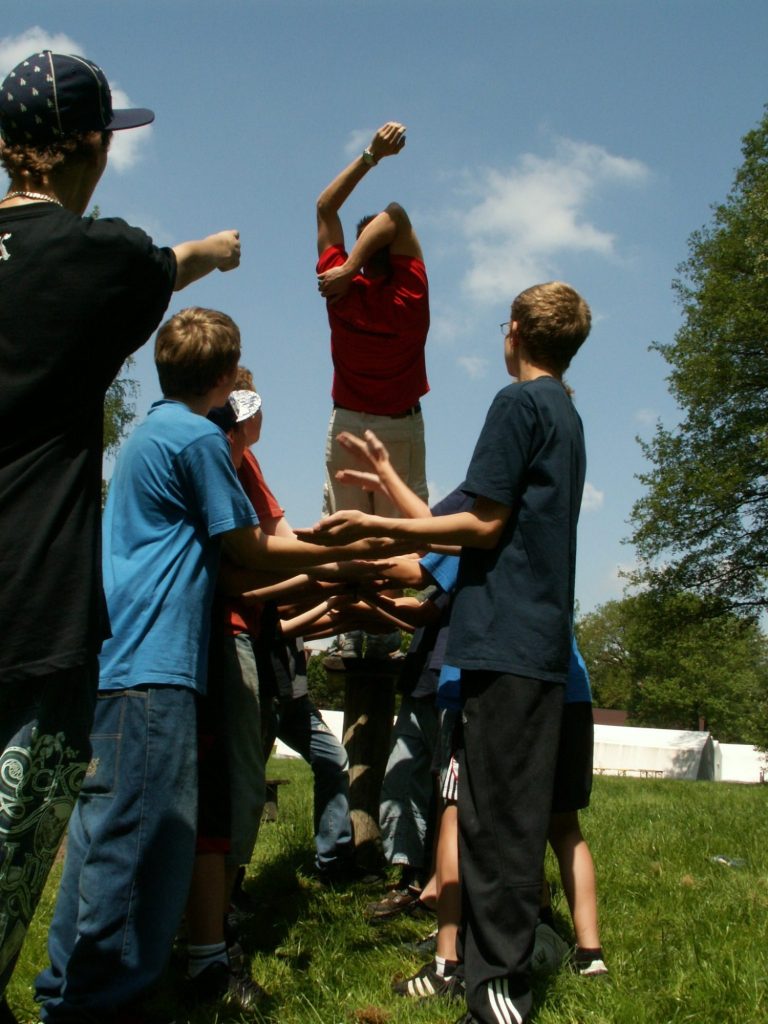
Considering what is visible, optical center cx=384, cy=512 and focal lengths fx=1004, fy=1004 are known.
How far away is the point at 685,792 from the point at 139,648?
10823 mm

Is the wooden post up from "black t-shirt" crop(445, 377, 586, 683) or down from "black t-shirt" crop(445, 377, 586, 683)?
down

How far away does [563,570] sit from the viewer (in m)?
3.18

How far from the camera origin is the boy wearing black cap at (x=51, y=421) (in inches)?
82.0

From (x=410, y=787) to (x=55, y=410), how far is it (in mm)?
3280

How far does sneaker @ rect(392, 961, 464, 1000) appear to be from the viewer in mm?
3316

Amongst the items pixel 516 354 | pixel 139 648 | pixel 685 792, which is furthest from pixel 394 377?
pixel 685 792

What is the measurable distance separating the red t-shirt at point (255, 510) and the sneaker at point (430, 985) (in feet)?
4.49

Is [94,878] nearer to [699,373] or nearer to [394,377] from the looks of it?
[394,377]

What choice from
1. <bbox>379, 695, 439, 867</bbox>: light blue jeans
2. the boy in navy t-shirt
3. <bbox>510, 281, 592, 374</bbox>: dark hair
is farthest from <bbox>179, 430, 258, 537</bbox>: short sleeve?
<bbox>379, 695, 439, 867</bbox>: light blue jeans

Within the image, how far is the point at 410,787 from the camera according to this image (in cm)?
495

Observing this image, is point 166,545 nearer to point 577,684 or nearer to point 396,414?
point 577,684

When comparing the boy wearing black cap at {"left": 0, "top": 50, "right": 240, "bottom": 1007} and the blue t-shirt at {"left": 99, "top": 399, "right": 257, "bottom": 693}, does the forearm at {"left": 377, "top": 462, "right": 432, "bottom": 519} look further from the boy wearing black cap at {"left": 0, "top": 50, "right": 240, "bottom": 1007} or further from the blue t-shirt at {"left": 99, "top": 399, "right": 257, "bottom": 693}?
the boy wearing black cap at {"left": 0, "top": 50, "right": 240, "bottom": 1007}

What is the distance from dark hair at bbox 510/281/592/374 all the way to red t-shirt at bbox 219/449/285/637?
1.24m

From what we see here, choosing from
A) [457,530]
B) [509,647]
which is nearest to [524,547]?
[457,530]
